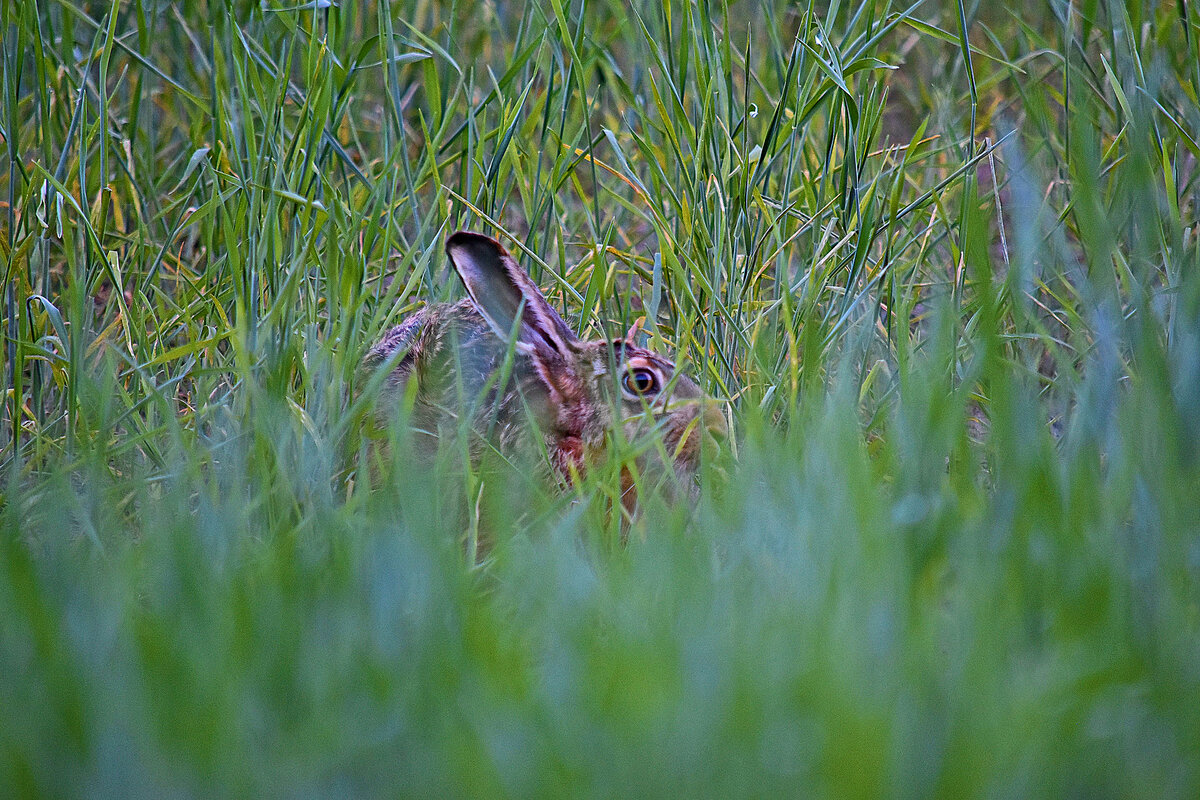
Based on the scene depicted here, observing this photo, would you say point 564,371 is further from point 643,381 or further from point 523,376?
point 643,381

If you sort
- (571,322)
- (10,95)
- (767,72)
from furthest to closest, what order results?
(767,72) < (571,322) < (10,95)

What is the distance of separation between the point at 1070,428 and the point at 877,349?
3.32ft

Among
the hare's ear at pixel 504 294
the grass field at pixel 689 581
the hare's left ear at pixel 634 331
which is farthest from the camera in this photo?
the hare's left ear at pixel 634 331

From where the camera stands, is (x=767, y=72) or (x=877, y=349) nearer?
(x=877, y=349)

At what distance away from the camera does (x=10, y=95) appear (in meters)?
2.65

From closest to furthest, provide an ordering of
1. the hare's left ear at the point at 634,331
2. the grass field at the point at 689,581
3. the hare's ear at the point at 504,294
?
the grass field at the point at 689,581 < the hare's ear at the point at 504,294 < the hare's left ear at the point at 634,331

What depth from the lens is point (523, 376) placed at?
2857mm

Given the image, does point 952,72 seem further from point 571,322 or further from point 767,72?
point 571,322

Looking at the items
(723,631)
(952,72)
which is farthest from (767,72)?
(723,631)

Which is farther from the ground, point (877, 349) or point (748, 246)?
point (748, 246)

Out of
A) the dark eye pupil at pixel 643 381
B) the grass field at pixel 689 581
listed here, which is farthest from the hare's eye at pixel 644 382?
the grass field at pixel 689 581

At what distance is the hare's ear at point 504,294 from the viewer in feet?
8.71

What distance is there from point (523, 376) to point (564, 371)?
11 cm

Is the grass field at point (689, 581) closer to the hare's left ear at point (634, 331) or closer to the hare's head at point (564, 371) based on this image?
the hare's head at point (564, 371)
